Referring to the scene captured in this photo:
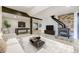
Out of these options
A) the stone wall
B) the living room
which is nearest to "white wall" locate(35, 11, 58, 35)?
the living room

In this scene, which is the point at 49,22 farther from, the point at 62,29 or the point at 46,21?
the point at 62,29

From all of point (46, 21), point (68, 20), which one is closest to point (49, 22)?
point (46, 21)

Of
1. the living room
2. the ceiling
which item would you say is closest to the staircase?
the living room

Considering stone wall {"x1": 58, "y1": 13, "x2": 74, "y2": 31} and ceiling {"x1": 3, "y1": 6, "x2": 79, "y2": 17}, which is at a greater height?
ceiling {"x1": 3, "y1": 6, "x2": 79, "y2": 17}

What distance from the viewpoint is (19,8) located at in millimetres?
1927

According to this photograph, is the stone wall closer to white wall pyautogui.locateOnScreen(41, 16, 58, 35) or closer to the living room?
the living room

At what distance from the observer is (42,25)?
77.9 inches

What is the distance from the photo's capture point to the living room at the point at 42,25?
1858 mm

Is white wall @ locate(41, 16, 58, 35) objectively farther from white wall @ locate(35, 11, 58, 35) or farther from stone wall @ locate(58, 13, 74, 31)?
stone wall @ locate(58, 13, 74, 31)

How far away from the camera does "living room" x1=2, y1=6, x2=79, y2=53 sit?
1.86 m

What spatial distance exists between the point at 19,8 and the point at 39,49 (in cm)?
92

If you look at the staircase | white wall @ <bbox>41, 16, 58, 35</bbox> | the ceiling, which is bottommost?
the staircase
